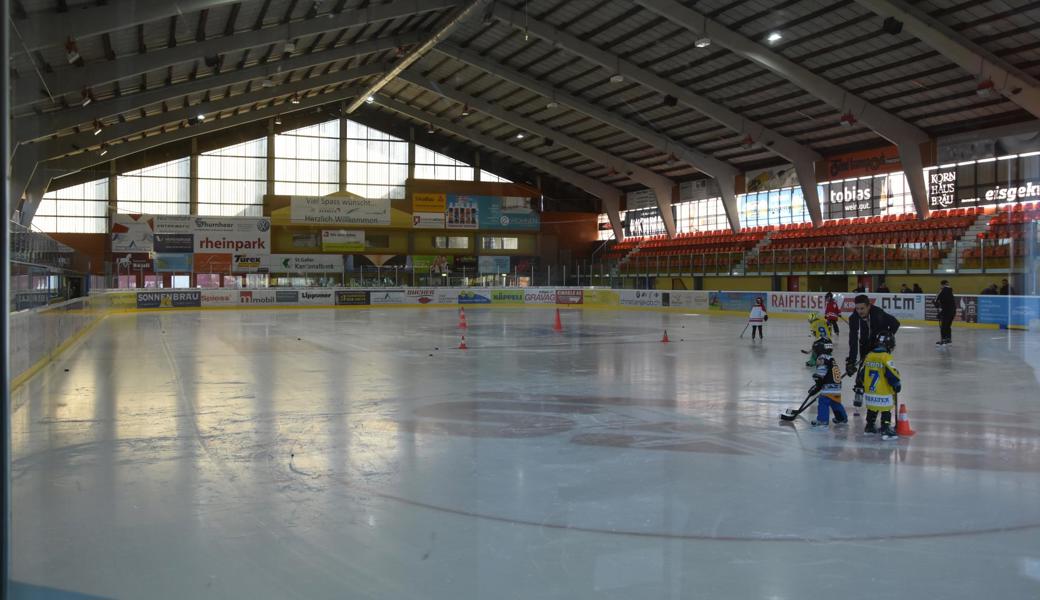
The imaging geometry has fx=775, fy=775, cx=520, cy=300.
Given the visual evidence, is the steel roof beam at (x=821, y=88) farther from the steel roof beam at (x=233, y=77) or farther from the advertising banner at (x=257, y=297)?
the advertising banner at (x=257, y=297)

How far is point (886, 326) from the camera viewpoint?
805cm

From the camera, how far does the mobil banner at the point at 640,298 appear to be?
40188mm

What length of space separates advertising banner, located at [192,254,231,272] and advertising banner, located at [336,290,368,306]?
9.92 meters

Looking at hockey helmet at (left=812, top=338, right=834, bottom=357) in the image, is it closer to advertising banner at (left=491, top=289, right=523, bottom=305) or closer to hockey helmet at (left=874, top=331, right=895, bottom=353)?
hockey helmet at (left=874, top=331, right=895, bottom=353)

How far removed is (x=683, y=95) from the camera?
1420 inches

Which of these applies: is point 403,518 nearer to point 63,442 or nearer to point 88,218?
point 63,442

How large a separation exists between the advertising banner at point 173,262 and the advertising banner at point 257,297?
9566 millimetres

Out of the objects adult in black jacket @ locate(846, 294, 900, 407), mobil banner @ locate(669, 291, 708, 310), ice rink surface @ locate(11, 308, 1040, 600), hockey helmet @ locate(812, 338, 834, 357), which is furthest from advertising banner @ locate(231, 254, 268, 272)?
adult in black jacket @ locate(846, 294, 900, 407)

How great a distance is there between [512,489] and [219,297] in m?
36.9

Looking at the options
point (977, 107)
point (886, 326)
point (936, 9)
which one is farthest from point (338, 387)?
point (977, 107)

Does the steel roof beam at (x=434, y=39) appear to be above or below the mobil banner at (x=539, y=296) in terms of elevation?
above

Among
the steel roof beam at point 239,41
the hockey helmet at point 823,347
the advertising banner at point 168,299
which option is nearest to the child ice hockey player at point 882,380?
the hockey helmet at point 823,347

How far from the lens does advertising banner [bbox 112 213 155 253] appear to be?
4697 cm

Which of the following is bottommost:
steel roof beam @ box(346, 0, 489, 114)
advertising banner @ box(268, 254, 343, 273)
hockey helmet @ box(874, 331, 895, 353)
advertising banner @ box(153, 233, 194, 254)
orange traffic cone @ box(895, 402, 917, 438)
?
orange traffic cone @ box(895, 402, 917, 438)
